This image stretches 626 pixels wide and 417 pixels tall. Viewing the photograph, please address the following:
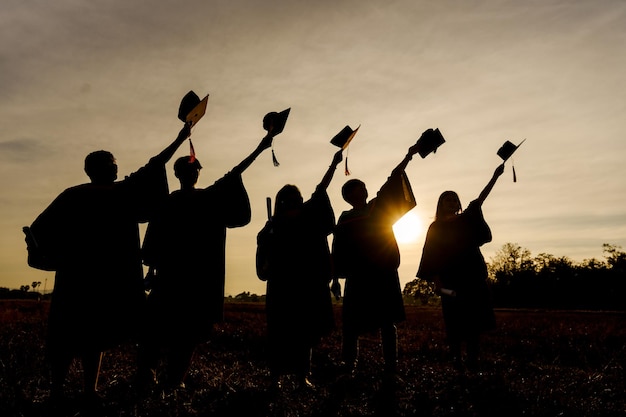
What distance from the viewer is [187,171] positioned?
16.4 ft

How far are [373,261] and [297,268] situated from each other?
3.48ft

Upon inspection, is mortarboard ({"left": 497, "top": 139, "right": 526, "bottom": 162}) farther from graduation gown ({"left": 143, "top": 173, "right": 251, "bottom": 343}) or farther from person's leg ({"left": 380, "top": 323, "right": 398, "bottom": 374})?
graduation gown ({"left": 143, "top": 173, "right": 251, "bottom": 343})

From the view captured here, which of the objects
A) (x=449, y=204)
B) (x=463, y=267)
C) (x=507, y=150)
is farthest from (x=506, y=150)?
(x=463, y=267)

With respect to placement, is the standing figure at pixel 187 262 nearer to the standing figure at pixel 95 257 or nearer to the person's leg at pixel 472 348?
the standing figure at pixel 95 257

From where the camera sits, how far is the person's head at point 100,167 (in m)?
4.39

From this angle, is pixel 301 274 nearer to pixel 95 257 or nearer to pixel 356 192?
pixel 356 192

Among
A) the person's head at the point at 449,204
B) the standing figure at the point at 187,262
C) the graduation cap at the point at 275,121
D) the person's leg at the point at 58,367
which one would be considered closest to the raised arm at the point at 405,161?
the person's head at the point at 449,204

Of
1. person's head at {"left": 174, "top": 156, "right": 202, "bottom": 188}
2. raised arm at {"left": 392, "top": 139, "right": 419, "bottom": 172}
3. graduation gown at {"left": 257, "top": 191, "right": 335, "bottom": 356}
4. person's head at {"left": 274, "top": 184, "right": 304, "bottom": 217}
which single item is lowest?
graduation gown at {"left": 257, "top": 191, "right": 335, "bottom": 356}

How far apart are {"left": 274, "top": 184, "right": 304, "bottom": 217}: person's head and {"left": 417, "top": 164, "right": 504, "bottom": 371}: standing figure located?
228 centimetres

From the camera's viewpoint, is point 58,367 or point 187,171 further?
point 187,171

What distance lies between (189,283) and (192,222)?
0.60 m

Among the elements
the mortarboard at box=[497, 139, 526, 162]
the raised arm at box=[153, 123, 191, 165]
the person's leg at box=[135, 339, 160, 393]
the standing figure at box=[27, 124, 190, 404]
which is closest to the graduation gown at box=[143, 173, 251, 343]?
the person's leg at box=[135, 339, 160, 393]

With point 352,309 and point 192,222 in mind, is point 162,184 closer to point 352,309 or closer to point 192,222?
point 192,222

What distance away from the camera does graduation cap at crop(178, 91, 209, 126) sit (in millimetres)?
4762
